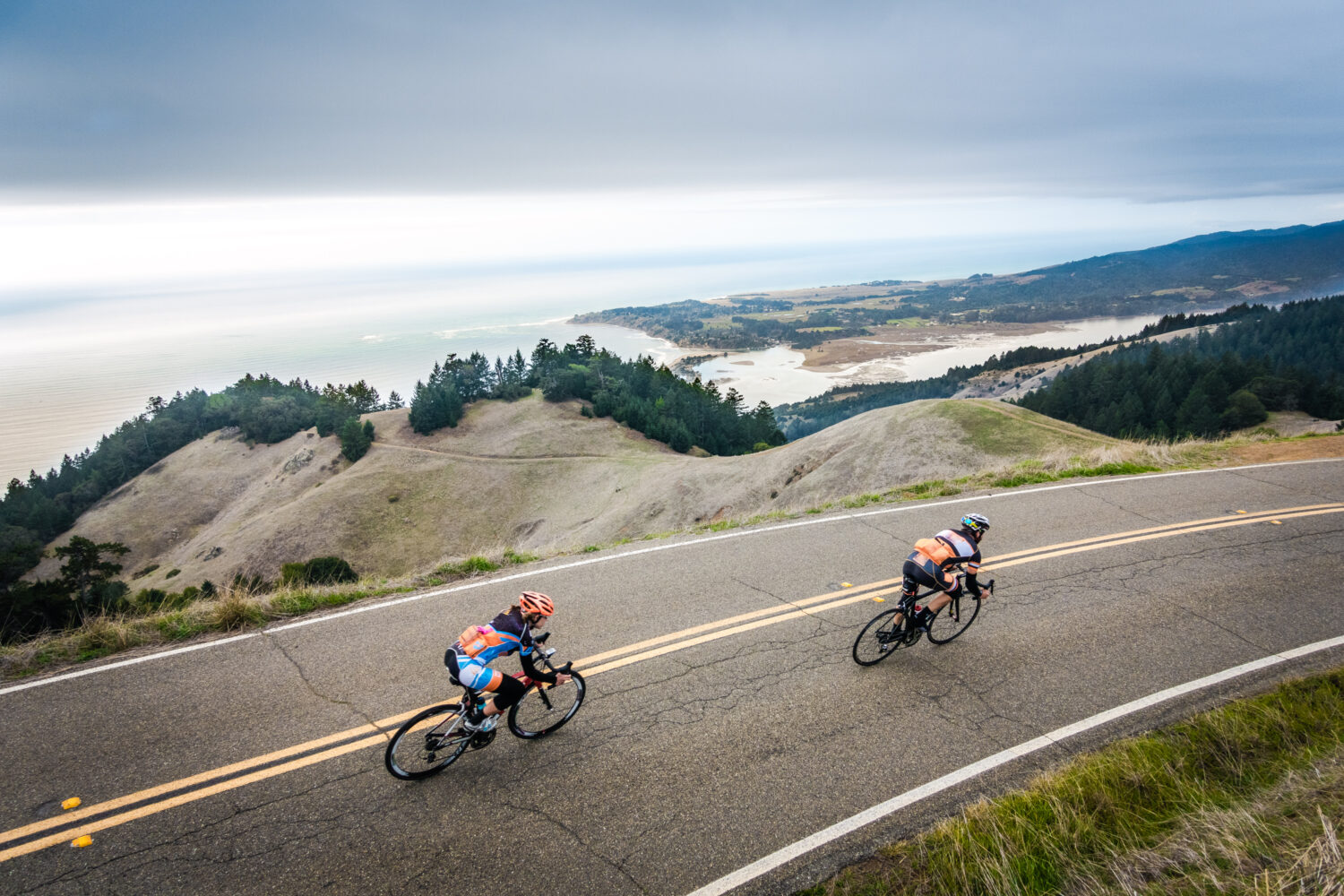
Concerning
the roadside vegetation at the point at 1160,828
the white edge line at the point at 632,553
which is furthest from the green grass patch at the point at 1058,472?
the roadside vegetation at the point at 1160,828

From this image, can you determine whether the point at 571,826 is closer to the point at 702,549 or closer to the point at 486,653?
the point at 486,653

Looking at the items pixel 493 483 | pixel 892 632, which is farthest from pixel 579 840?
pixel 493 483

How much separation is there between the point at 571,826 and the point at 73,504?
405 ft

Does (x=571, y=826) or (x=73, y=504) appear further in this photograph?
(x=73, y=504)

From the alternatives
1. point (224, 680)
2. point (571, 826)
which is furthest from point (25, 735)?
point (571, 826)

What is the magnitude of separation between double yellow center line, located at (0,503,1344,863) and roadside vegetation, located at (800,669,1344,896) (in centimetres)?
358

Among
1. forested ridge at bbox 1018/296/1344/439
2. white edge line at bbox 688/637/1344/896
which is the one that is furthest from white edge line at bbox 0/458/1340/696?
forested ridge at bbox 1018/296/1344/439

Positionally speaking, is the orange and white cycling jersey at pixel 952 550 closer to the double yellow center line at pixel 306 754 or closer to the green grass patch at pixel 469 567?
the double yellow center line at pixel 306 754

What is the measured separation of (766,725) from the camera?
21.5ft

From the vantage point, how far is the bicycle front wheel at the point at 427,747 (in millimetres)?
5773

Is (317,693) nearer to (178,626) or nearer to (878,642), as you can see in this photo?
(178,626)

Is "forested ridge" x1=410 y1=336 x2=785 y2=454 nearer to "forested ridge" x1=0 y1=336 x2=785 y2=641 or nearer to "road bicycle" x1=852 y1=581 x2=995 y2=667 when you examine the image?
"forested ridge" x1=0 y1=336 x2=785 y2=641

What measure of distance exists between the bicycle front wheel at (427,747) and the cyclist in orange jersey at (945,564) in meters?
5.66

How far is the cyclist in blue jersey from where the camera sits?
5543 mm
